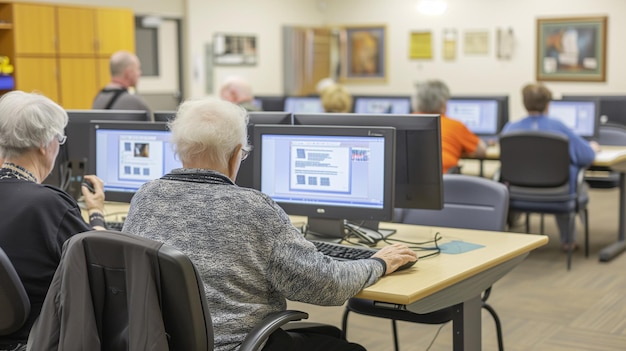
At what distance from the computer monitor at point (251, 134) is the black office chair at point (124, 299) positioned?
3.96 feet

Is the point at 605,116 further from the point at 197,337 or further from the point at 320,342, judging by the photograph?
the point at 197,337

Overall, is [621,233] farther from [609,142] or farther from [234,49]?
[234,49]

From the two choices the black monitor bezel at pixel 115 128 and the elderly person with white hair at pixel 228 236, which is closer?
the elderly person with white hair at pixel 228 236

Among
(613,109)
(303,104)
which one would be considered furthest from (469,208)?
(303,104)

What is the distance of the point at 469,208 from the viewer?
11.6 ft

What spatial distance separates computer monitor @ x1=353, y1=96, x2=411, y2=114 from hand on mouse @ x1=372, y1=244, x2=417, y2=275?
5.03 metres

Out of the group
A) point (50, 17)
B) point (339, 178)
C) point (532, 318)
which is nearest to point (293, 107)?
point (50, 17)

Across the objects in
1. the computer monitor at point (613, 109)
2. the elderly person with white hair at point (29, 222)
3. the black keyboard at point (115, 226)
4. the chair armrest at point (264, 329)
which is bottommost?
the chair armrest at point (264, 329)

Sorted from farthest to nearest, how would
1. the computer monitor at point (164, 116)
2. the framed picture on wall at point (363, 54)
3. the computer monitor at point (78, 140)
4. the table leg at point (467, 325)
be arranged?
1. the framed picture on wall at point (363, 54)
2. the computer monitor at point (78, 140)
3. the computer monitor at point (164, 116)
4. the table leg at point (467, 325)

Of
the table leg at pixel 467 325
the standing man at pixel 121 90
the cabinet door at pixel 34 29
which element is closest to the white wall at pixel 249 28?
the cabinet door at pixel 34 29

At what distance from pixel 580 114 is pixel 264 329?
5301mm

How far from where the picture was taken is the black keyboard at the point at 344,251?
106 inches

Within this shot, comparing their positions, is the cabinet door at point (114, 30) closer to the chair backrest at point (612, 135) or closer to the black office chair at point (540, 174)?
the black office chair at point (540, 174)

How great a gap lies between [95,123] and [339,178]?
127 centimetres
